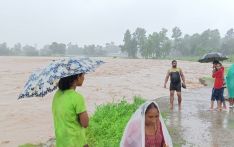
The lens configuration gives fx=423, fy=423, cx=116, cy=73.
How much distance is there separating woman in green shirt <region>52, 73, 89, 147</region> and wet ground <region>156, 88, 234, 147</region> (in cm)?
339

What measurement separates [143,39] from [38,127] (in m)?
83.3

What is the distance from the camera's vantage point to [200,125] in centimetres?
902

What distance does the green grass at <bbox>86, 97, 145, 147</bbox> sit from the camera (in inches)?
284

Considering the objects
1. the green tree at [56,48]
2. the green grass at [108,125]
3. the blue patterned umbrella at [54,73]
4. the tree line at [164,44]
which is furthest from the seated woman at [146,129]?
the green tree at [56,48]

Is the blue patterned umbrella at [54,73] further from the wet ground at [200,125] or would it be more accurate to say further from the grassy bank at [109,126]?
the wet ground at [200,125]

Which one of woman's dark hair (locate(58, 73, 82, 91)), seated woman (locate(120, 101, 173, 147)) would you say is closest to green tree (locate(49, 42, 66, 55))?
woman's dark hair (locate(58, 73, 82, 91))

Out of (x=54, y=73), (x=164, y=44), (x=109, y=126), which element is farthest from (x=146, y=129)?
(x=164, y=44)

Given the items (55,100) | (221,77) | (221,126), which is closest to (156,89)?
(221,77)

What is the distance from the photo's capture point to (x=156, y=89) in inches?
914

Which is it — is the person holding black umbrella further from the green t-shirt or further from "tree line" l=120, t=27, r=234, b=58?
"tree line" l=120, t=27, r=234, b=58

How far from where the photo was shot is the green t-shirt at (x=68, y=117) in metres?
3.95

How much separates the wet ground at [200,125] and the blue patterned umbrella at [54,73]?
3567 mm

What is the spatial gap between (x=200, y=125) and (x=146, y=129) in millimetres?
5360

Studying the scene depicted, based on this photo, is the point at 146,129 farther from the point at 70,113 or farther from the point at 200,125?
the point at 200,125
